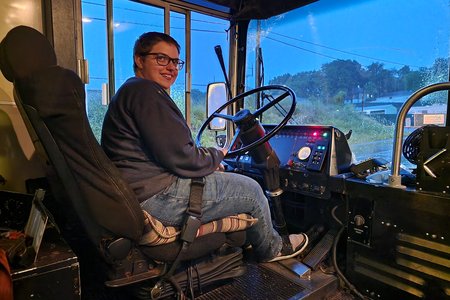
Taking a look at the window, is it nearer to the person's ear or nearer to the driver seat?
the person's ear

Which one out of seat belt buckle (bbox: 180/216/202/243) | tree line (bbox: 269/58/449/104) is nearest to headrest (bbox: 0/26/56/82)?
seat belt buckle (bbox: 180/216/202/243)

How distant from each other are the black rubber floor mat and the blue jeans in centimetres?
22

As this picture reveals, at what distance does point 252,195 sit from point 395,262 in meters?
0.78

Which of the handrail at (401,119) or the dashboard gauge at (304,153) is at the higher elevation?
the handrail at (401,119)

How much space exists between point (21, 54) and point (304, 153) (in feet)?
4.92

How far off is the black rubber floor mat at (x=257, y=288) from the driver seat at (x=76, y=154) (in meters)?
0.53

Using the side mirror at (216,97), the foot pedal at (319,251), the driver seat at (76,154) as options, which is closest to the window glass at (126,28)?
the side mirror at (216,97)

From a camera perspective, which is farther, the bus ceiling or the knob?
the bus ceiling

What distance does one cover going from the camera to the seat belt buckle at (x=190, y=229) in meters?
1.14

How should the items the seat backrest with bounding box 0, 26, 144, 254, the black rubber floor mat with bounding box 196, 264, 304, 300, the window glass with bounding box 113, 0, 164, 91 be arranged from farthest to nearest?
1. the window glass with bounding box 113, 0, 164, 91
2. the black rubber floor mat with bounding box 196, 264, 304, 300
3. the seat backrest with bounding box 0, 26, 144, 254

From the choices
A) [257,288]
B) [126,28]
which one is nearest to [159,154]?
[257,288]

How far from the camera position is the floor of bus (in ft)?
4.88

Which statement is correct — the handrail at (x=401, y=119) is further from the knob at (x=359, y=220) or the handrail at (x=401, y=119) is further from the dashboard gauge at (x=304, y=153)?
the dashboard gauge at (x=304, y=153)

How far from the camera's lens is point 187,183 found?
1.22 metres
